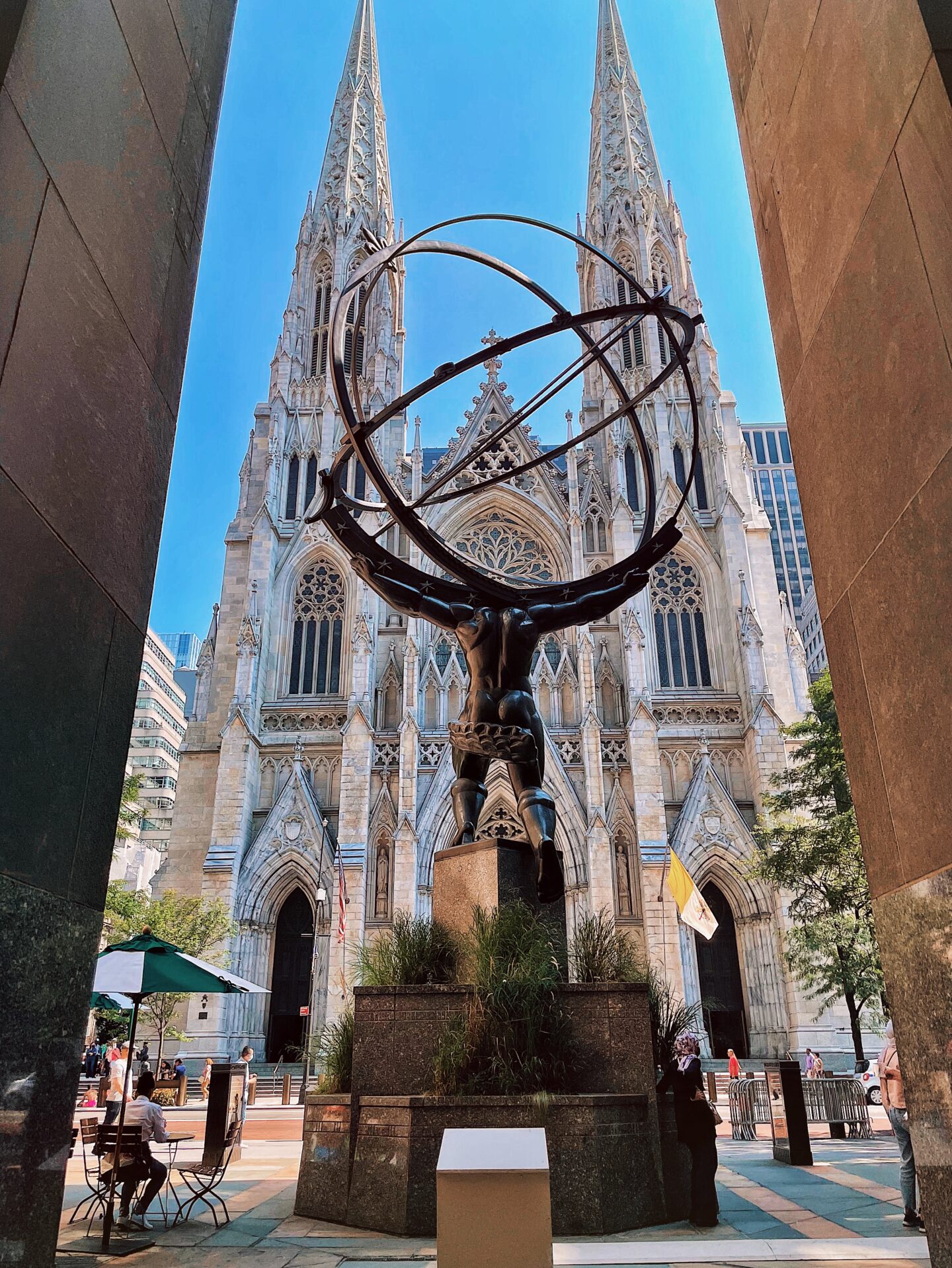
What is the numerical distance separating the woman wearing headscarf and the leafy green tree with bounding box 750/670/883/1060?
13.7 metres

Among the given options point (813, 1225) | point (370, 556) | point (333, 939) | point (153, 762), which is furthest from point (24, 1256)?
point (153, 762)

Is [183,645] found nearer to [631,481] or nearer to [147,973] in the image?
[631,481]

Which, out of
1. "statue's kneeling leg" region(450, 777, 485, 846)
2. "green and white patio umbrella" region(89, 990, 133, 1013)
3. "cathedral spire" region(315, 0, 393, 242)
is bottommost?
"green and white patio umbrella" region(89, 990, 133, 1013)

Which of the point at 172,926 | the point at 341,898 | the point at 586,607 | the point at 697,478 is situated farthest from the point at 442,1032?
the point at 697,478

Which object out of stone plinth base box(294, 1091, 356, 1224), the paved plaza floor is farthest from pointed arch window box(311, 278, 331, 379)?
stone plinth base box(294, 1091, 356, 1224)

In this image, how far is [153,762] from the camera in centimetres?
7656

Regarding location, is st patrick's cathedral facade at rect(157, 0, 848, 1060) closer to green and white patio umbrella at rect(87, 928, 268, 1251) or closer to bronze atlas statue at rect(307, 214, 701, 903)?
bronze atlas statue at rect(307, 214, 701, 903)

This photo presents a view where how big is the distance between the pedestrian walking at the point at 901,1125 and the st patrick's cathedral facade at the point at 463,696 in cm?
1854

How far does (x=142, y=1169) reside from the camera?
7.01 meters

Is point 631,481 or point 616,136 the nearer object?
point 631,481

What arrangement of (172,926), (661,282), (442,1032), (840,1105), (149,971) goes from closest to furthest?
(442,1032), (149,971), (840,1105), (172,926), (661,282)

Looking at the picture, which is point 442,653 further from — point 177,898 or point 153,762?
point 153,762

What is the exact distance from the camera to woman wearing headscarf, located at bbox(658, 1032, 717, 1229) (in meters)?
6.41

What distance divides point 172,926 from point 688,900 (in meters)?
14.1
